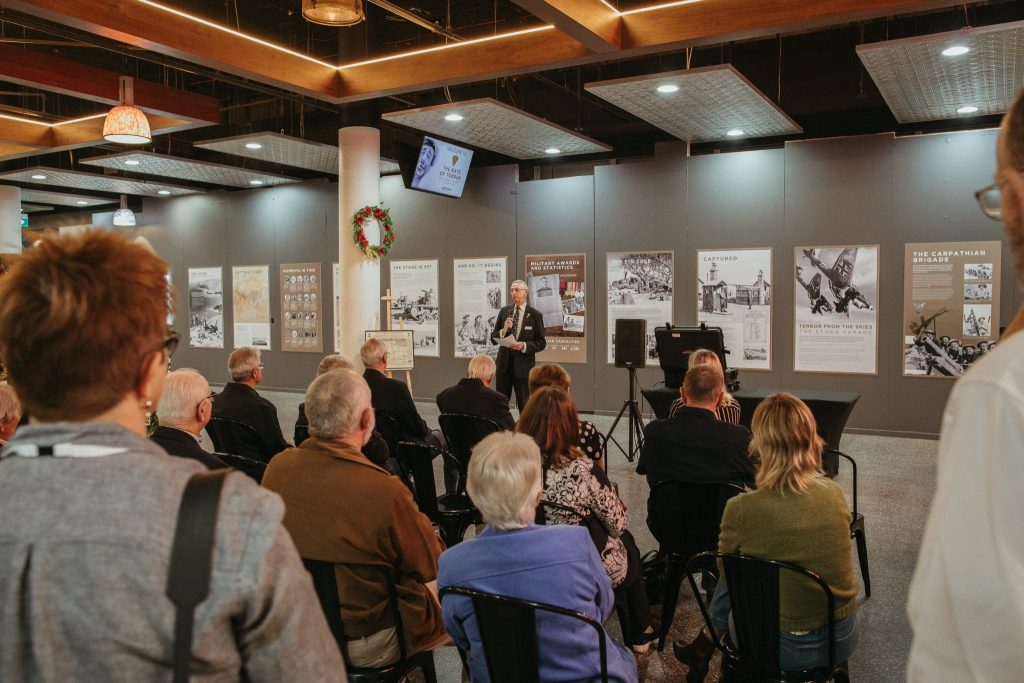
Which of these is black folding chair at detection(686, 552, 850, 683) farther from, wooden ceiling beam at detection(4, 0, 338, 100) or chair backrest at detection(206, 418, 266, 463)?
wooden ceiling beam at detection(4, 0, 338, 100)

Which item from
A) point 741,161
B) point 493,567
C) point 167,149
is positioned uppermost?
point 167,149

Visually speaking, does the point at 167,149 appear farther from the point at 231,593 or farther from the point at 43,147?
the point at 231,593

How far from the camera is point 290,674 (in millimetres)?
942

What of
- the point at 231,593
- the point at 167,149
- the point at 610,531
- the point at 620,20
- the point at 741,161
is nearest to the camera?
the point at 231,593

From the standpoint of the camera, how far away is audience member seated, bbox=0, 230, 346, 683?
875mm

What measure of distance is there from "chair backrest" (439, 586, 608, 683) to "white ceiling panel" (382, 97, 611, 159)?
235 inches

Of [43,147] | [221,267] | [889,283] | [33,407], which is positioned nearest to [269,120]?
[43,147]

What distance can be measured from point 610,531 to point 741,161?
705 centimetres

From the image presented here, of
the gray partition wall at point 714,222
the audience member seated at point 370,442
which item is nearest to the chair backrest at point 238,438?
the audience member seated at point 370,442

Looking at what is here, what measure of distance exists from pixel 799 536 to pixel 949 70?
522 cm

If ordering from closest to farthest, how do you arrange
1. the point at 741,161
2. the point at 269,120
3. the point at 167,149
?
the point at 741,161 → the point at 269,120 → the point at 167,149

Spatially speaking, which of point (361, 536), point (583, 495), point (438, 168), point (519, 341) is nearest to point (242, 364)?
point (583, 495)

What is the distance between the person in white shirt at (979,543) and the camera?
2.53ft

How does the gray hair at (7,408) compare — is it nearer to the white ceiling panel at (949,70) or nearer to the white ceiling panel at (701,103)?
→ the white ceiling panel at (701,103)
